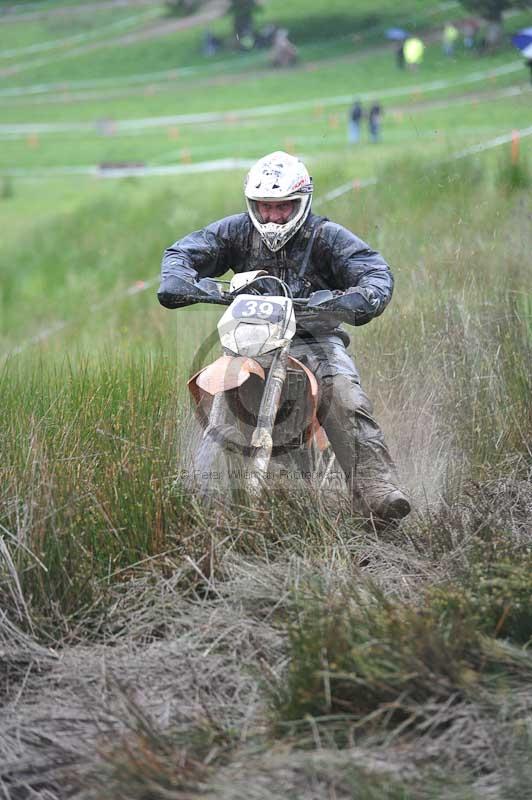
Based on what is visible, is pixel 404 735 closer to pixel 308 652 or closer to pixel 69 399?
pixel 308 652

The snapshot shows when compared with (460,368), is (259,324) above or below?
above

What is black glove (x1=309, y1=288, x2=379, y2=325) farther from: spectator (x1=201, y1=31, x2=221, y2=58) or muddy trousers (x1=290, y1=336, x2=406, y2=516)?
spectator (x1=201, y1=31, x2=221, y2=58)

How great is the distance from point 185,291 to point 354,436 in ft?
3.23

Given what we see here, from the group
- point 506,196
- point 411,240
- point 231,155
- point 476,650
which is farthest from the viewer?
point 231,155

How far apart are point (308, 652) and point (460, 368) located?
3.59 meters

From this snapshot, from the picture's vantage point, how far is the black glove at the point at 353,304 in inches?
225

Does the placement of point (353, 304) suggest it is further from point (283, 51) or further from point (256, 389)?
point (283, 51)

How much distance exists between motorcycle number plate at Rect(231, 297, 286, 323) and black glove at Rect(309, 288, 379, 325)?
6.3 inches

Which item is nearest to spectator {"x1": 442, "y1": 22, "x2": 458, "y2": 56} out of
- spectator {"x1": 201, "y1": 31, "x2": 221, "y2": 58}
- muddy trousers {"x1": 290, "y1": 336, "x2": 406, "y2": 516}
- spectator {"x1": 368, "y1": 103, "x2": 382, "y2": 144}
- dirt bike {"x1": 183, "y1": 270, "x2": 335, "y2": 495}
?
muddy trousers {"x1": 290, "y1": 336, "x2": 406, "y2": 516}

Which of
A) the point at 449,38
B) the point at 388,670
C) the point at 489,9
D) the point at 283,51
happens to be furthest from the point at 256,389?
the point at 283,51

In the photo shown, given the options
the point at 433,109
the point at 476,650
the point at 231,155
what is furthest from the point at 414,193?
the point at 231,155

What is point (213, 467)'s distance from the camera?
5.59m

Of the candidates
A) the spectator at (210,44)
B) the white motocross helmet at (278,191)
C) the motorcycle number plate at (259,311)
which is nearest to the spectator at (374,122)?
the spectator at (210,44)

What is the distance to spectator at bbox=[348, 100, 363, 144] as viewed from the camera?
87.3 feet
